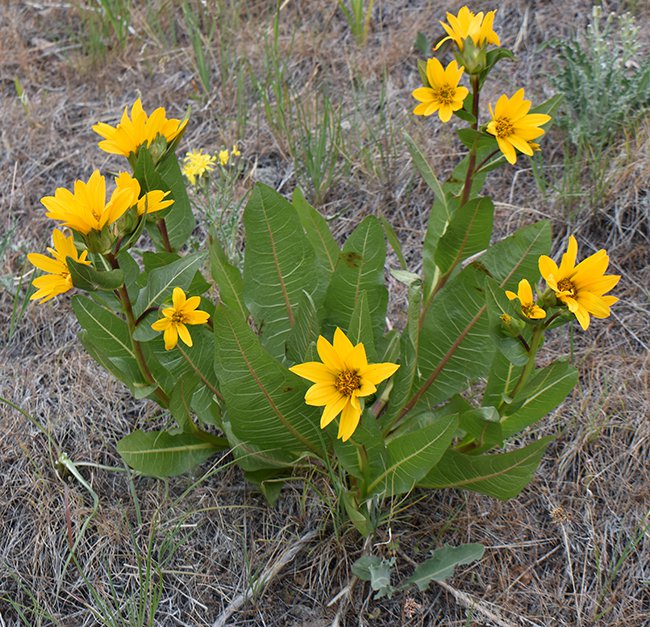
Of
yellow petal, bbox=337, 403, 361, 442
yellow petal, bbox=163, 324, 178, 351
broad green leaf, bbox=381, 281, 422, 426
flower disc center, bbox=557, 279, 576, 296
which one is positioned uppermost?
flower disc center, bbox=557, 279, 576, 296

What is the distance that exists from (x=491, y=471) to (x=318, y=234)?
81 cm

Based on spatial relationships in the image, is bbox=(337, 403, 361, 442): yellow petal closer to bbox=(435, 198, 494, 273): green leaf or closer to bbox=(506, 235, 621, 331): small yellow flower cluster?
bbox=(506, 235, 621, 331): small yellow flower cluster

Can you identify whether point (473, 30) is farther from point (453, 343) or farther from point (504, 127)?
point (453, 343)

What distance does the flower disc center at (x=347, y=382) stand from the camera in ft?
4.75

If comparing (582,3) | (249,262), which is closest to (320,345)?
(249,262)

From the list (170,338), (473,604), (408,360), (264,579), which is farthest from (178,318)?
(473,604)

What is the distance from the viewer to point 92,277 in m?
1.43

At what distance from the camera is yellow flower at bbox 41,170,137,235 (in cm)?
142

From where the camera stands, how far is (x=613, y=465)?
83.0 inches

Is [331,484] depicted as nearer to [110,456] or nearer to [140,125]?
[110,456]

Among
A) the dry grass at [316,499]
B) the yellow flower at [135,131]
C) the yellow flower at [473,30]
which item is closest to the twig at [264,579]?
the dry grass at [316,499]

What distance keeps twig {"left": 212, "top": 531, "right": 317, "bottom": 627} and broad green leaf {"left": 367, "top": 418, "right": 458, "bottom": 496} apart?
274 mm

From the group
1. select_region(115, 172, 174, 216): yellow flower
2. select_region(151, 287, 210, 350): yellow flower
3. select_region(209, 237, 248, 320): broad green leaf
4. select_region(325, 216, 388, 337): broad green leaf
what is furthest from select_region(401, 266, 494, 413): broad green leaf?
select_region(115, 172, 174, 216): yellow flower

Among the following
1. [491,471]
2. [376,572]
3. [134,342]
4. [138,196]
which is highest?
[138,196]
